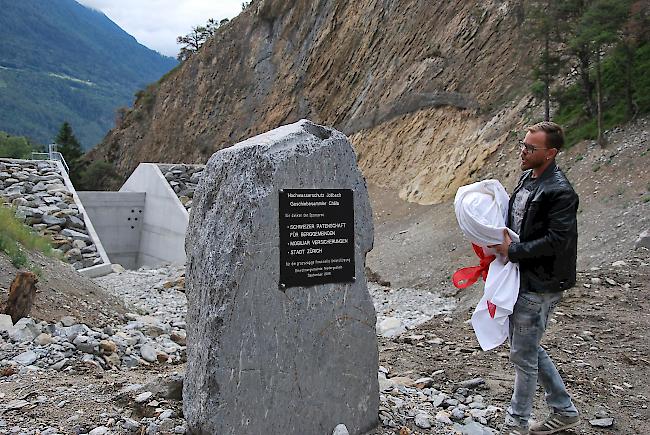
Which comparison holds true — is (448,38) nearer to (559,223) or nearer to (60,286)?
(60,286)

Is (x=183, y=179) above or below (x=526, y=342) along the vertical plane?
above

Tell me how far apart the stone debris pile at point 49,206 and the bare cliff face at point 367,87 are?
1042cm

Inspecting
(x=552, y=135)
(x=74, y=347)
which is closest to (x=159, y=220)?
(x=74, y=347)

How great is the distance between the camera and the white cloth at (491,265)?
3.65 metres

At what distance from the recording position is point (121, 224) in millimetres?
20156

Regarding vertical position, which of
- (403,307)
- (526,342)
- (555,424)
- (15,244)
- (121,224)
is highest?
(121,224)

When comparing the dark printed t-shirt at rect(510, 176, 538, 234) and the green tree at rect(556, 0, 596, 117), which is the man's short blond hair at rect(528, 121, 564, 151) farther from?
the green tree at rect(556, 0, 596, 117)

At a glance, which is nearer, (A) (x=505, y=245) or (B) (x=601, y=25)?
(A) (x=505, y=245)

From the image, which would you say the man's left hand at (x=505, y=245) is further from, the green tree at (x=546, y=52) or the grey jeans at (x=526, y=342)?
the green tree at (x=546, y=52)

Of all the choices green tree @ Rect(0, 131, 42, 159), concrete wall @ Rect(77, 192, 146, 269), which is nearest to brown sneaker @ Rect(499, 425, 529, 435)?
concrete wall @ Rect(77, 192, 146, 269)

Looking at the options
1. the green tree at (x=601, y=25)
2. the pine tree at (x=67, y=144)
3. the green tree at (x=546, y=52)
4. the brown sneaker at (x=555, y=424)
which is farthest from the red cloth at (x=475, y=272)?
the pine tree at (x=67, y=144)

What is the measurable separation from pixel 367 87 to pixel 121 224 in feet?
40.9

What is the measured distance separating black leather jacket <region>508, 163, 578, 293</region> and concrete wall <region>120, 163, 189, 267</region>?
14.7m

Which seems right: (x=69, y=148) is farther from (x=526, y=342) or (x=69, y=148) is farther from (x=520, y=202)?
(x=526, y=342)
